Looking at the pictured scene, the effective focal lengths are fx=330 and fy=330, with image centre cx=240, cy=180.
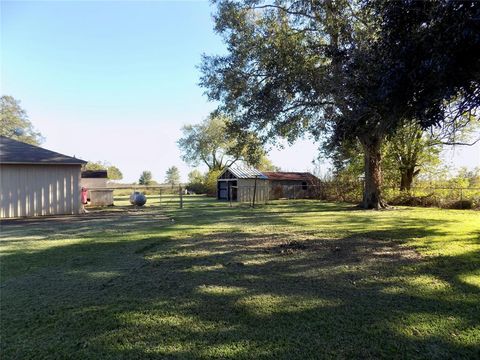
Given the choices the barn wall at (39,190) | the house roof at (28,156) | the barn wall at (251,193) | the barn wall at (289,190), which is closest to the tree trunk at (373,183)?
the barn wall at (251,193)

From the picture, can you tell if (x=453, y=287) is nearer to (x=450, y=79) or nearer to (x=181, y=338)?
(x=450, y=79)

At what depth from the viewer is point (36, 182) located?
14.2 metres

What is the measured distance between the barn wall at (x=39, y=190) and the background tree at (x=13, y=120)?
31.6 meters

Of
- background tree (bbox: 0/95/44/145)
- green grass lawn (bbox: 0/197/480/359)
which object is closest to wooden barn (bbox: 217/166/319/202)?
green grass lawn (bbox: 0/197/480/359)

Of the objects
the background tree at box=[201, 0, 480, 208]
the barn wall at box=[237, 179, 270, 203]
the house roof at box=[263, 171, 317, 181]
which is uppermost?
the background tree at box=[201, 0, 480, 208]

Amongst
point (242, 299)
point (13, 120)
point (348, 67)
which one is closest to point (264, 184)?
point (348, 67)

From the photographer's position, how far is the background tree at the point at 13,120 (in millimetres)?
40406

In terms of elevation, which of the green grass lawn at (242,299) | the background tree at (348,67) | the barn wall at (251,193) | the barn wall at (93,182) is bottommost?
the green grass lawn at (242,299)

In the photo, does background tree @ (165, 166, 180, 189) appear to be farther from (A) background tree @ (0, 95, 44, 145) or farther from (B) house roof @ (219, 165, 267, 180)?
(B) house roof @ (219, 165, 267, 180)

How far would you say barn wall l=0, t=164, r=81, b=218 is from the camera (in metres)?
13.7

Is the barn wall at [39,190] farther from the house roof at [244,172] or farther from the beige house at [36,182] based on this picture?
the house roof at [244,172]

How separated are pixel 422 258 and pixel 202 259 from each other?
4082 mm

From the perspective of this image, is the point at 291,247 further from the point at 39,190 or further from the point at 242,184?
the point at 242,184

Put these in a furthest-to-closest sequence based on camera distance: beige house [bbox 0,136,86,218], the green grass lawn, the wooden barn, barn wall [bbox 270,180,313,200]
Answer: barn wall [bbox 270,180,313,200]
the wooden barn
beige house [bbox 0,136,86,218]
the green grass lawn
